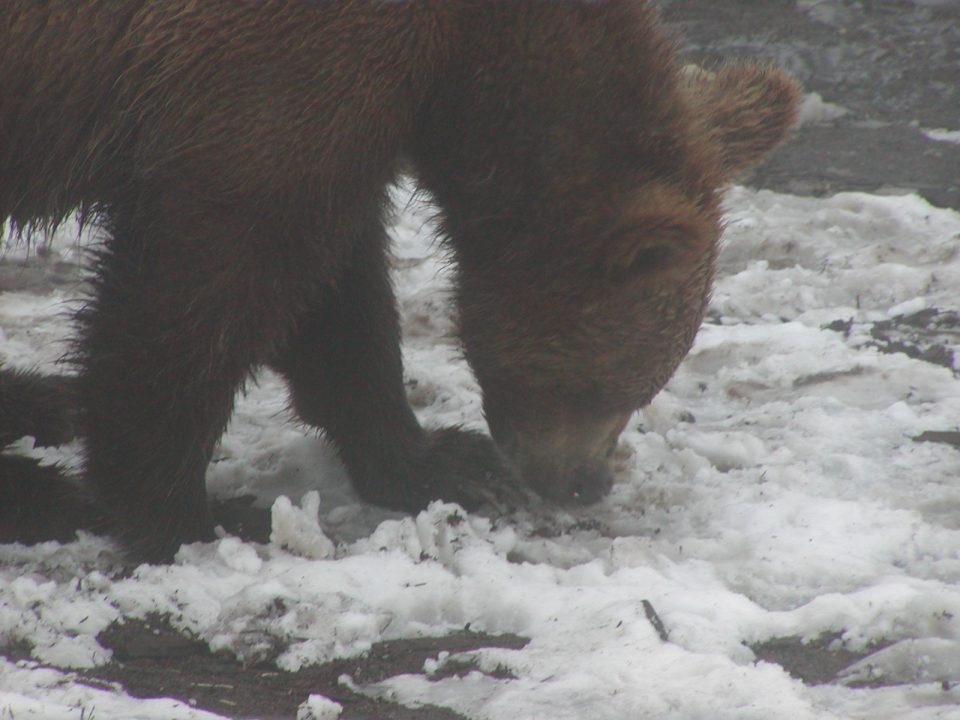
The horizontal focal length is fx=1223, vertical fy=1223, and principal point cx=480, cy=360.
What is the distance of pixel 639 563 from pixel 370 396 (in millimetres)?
1308

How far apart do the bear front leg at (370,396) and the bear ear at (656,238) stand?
116 centimetres

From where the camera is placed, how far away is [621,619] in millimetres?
3240

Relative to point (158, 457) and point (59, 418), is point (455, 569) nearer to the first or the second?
point (158, 457)

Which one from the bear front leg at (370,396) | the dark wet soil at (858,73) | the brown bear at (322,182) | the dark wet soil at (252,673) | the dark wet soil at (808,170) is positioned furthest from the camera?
the dark wet soil at (858,73)

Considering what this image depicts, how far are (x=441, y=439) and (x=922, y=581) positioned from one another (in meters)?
1.98

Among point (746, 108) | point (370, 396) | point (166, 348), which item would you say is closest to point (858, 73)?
point (746, 108)

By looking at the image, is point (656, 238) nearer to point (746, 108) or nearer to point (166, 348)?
point (746, 108)

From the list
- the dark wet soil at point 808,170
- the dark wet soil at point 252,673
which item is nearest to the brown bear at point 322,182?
the dark wet soil at point 808,170

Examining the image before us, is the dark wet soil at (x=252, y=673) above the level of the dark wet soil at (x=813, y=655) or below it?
below

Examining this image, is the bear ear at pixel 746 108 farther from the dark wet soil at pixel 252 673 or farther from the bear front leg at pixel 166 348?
the dark wet soil at pixel 252 673

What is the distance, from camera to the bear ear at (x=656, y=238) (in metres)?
3.51

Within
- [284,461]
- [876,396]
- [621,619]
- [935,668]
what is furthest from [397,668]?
[876,396]

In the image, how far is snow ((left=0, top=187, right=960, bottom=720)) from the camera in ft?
9.76

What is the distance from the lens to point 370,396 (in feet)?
15.2
